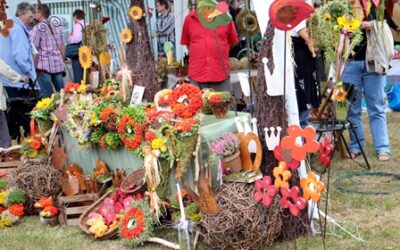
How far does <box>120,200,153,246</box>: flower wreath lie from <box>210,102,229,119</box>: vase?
33.5 inches

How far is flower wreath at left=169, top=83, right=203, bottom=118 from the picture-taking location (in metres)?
3.92

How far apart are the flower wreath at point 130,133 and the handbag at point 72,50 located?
16.6 feet

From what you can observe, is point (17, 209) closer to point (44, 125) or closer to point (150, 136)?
point (44, 125)

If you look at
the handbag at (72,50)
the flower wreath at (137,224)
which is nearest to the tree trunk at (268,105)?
the flower wreath at (137,224)

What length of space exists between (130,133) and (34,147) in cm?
131

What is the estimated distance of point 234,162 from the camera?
3695 millimetres

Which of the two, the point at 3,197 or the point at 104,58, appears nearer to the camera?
the point at 3,197

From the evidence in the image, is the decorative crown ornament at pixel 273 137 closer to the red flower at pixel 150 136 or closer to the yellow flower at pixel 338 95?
the yellow flower at pixel 338 95

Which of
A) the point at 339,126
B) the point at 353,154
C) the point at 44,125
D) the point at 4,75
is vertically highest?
the point at 4,75

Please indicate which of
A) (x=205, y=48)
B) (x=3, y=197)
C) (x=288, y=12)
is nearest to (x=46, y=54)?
(x=205, y=48)

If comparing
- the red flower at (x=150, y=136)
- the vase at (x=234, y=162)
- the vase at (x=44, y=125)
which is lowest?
the vase at (x=234, y=162)

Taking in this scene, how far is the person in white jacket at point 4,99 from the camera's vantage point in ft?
19.3

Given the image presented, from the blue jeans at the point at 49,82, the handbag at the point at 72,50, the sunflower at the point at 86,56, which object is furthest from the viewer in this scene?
the handbag at the point at 72,50

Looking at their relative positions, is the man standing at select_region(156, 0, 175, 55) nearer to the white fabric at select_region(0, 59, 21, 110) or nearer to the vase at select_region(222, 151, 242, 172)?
the white fabric at select_region(0, 59, 21, 110)
